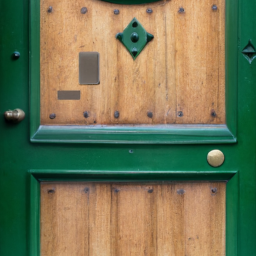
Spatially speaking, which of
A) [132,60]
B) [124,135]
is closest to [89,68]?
[132,60]

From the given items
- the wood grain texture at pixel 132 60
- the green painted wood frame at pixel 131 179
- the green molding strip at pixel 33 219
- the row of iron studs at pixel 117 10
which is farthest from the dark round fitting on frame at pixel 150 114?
the green molding strip at pixel 33 219

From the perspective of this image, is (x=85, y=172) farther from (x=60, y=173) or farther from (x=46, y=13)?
(x=46, y=13)

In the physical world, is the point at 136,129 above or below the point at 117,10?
below

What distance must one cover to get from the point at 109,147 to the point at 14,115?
1.11 feet

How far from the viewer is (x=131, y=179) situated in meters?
1.06

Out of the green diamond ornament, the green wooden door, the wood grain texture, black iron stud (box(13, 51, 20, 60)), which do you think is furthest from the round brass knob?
black iron stud (box(13, 51, 20, 60))

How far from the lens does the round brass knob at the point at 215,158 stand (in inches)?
41.6

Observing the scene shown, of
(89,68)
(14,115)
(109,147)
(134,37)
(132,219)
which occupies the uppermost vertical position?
(134,37)

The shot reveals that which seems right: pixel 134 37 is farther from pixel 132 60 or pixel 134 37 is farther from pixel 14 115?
pixel 14 115

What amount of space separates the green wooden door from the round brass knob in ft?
0.05

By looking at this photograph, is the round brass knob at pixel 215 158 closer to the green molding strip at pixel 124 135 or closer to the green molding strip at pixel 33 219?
the green molding strip at pixel 124 135

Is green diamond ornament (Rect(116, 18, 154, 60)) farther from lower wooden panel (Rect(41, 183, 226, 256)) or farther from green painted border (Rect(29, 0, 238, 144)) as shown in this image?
lower wooden panel (Rect(41, 183, 226, 256))

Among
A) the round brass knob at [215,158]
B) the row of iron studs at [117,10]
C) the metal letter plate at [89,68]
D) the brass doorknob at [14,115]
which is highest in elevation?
the row of iron studs at [117,10]

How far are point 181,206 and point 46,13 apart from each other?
0.83 m
